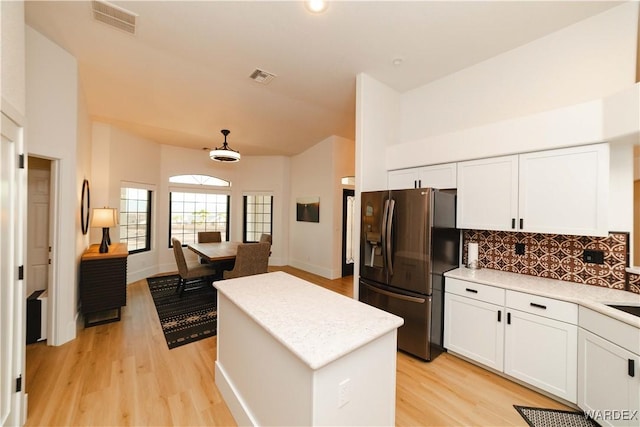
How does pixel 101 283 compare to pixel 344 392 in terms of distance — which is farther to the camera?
pixel 101 283

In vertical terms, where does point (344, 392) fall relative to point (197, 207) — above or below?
below

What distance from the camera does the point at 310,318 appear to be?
4.80ft

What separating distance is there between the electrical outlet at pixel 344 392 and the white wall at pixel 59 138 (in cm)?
330

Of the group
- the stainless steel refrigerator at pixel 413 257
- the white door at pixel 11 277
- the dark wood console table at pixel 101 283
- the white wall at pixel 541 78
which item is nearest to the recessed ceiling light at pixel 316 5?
the stainless steel refrigerator at pixel 413 257

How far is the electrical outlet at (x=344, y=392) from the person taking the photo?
122 cm

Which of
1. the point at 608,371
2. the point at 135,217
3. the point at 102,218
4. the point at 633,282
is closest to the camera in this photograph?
the point at 608,371

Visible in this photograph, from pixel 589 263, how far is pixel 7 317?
4414mm

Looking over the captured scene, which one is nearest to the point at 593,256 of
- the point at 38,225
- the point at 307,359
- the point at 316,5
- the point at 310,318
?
the point at 310,318

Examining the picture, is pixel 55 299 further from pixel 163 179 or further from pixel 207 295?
pixel 163 179

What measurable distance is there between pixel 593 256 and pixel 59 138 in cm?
531

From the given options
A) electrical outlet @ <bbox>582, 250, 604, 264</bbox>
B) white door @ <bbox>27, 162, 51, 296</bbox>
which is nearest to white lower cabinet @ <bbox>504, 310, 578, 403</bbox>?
electrical outlet @ <bbox>582, 250, 604, 264</bbox>

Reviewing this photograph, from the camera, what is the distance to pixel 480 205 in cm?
261

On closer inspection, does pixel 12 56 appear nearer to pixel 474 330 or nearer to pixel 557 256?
pixel 474 330

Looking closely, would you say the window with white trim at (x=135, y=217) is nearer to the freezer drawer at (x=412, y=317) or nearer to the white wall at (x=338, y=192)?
the white wall at (x=338, y=192)
